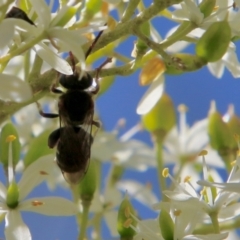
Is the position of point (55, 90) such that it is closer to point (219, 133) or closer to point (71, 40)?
point (71, 40)

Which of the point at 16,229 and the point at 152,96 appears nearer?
the point at 16,229

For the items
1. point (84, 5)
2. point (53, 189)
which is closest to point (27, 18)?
point (84, 5)

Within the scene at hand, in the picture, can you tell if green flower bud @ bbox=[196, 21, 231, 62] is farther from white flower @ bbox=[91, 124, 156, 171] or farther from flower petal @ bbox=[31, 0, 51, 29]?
white flower @ bbox=[91, 124, 156, 171]

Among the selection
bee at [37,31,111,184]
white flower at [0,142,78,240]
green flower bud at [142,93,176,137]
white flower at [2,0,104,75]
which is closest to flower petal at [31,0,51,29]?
white flower at [2,0,104,75]

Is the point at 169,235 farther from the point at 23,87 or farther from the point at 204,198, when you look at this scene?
the point at 23,87

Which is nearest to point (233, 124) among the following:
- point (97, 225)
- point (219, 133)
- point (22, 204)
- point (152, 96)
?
point (219, 133)

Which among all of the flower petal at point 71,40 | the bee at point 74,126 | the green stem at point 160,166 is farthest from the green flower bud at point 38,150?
the flower petal at point 71,40
